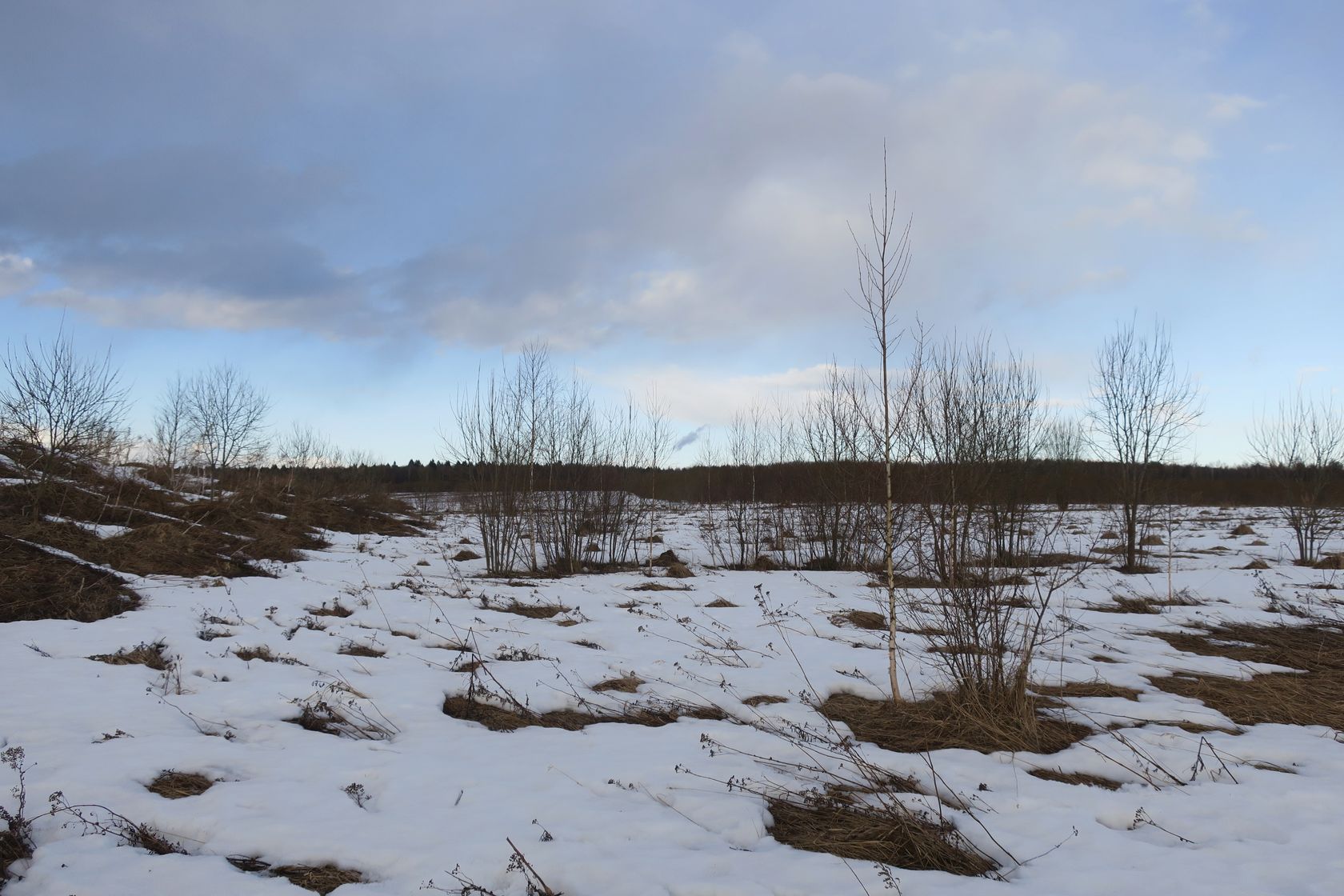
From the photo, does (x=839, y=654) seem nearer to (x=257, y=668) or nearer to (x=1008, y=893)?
(x=1008, y=893)

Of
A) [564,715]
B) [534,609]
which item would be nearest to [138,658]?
[564,715]

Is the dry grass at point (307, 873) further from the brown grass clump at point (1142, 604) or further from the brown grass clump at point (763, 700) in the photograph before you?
the brown grass clump at point (1142, 604)

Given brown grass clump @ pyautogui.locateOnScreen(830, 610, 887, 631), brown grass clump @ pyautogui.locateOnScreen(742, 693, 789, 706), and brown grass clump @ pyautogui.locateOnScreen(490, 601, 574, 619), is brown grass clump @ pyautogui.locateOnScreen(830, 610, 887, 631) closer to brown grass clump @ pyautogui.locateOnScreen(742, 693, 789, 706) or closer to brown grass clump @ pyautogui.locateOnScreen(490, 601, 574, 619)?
brown grass clump @ pyautogui.locateOnScreen(742, 693, 789, 706)

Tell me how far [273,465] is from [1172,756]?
3438cm

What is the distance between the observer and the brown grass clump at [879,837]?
269 centimetres

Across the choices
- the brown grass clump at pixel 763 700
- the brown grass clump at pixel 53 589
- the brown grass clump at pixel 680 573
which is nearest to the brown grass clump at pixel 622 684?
the brown grass clump at pixel 763 700

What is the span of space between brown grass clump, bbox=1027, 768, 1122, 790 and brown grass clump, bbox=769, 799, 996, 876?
103cm

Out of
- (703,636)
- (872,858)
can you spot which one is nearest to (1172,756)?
(872,858)

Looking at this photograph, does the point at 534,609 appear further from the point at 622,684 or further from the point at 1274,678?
the point at 1274,678

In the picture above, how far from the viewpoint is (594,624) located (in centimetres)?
755

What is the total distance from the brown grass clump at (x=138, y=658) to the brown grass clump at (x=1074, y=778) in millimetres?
5903

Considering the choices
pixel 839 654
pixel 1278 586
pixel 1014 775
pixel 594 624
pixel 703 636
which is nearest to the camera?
pixel 1014 775

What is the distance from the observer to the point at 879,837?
284cm

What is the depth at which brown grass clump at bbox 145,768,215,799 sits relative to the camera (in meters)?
3.17
